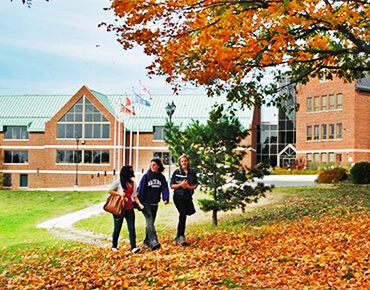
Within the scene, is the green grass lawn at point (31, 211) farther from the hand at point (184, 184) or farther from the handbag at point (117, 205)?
the hand at point (184, 184)

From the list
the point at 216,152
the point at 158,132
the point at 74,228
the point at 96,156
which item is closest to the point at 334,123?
the point at 158,132

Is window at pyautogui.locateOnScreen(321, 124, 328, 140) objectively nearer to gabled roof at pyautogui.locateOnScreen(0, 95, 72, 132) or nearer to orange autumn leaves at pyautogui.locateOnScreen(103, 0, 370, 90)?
gabled roof at pyautogui.locateOnScreen(0, 95, 72, 132)

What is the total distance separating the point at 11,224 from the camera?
22.1m

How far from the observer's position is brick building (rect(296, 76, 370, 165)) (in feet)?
173

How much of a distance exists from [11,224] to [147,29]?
43.2ft

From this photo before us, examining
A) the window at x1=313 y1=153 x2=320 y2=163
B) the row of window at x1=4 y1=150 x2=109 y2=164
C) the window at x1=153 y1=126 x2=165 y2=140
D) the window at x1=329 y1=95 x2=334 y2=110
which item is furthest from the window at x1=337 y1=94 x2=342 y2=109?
the row of window at x1=4 y1=150 x2=109 y2=164

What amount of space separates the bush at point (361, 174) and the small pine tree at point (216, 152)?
13.2m

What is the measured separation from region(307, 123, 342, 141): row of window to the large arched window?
68.1ft

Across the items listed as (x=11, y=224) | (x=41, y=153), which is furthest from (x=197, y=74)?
(x=41, y=153)

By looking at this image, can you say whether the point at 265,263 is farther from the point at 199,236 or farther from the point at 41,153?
the point at 41,153

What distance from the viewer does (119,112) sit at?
56750mm

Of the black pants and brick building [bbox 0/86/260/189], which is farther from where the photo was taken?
brick building [bbox 0/86/260/189]

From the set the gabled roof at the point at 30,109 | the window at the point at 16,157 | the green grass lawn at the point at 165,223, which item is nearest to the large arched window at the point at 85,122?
the gabled roof at the point at 30,109

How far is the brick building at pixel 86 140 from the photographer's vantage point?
57438mm
